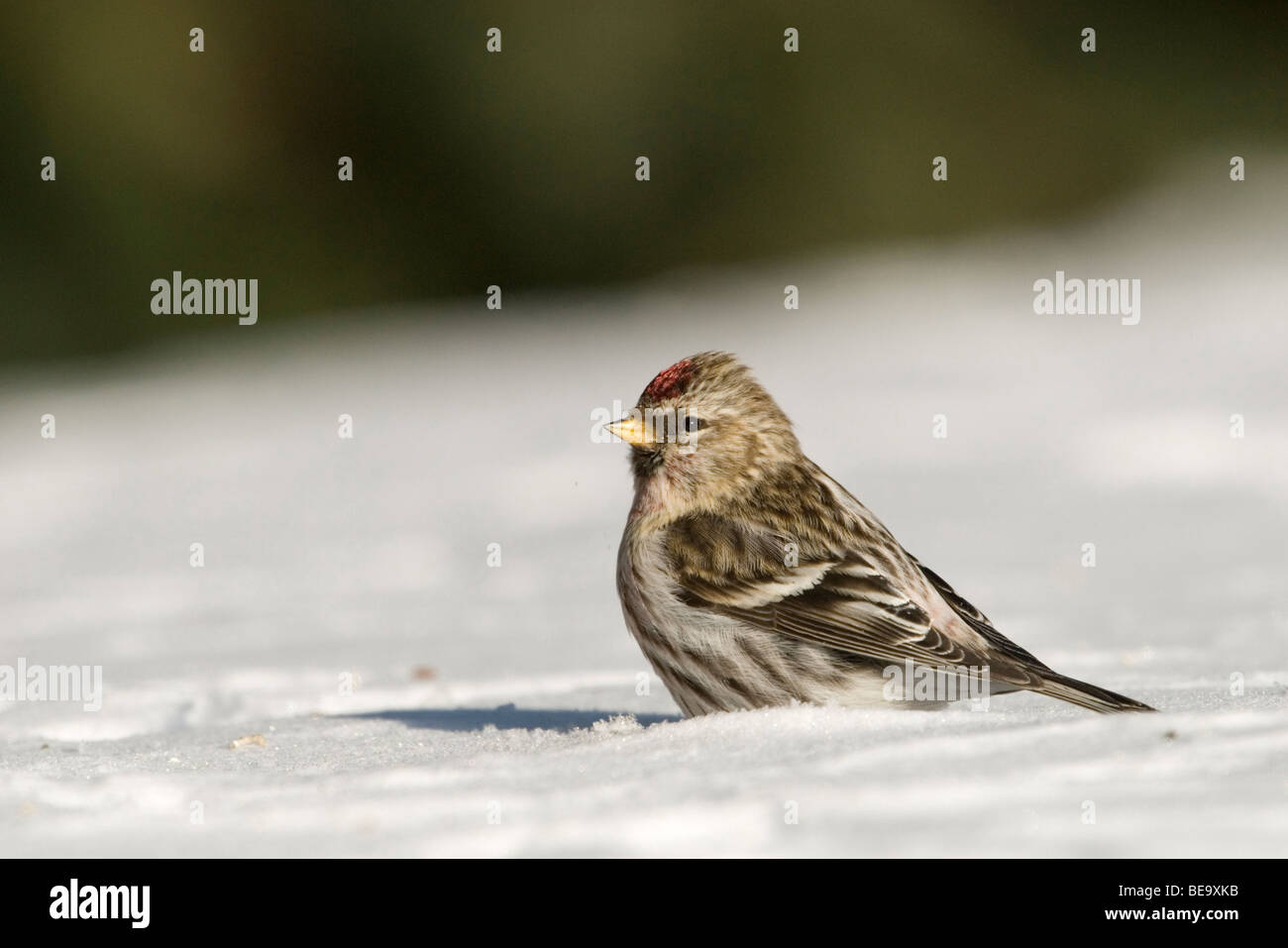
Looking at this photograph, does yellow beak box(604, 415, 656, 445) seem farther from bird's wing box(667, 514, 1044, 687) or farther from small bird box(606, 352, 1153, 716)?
bird's wing box(667, 514, 1044, 687)

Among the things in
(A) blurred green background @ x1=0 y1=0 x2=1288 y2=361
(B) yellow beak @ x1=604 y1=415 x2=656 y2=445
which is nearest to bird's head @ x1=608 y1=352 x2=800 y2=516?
(B) yellow beak @ x1=604 y1=415 x2=656 y2=445

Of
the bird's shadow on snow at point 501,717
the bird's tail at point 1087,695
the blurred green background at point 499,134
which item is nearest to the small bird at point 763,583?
the bird's tail at point 1087,695

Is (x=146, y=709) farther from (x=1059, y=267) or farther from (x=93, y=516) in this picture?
(x=1059, y=267)

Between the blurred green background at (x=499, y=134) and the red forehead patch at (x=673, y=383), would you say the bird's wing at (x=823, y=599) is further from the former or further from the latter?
the blurred green background at (x=499, y=134)

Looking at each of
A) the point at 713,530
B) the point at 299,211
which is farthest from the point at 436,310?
the point at 713,530

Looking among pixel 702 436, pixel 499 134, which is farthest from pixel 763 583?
pixel 499 134

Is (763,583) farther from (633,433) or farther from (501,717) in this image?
(501,717)

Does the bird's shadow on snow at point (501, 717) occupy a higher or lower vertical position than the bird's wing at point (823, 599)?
lower
